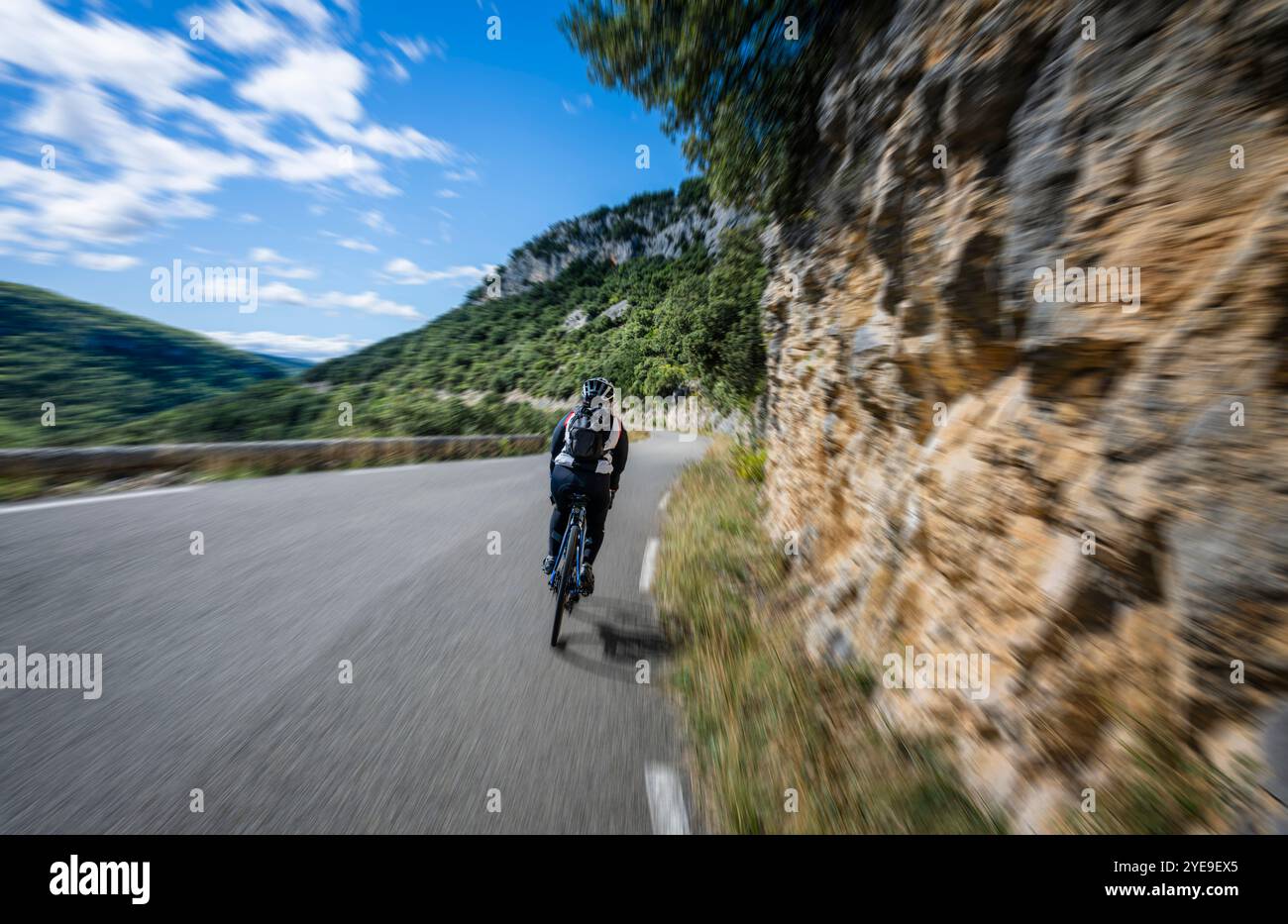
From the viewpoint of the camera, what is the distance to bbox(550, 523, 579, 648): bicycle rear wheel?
11.9ft

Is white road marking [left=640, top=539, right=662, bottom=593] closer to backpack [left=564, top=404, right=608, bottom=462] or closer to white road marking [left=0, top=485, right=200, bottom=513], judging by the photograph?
backpack [left=564, top=404, right=608, bottom=462]

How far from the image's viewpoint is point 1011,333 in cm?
248

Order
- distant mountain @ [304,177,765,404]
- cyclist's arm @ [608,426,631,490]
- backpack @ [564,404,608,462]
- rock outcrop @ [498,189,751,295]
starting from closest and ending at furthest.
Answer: backpack @ [564,404,608,462], cyclist's arm @ [608,426,631,490], distant mountain @ [304,177,765,404], rock outcrop @ [498,189,751,295]

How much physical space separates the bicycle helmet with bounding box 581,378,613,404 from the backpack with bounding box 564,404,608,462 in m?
0.09

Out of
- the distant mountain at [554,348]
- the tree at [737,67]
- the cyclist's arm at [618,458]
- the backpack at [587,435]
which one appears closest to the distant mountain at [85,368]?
the distant mountain at [554,348]

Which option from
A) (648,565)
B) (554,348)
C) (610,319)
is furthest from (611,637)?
(610,319)

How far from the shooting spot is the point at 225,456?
28.0 ft

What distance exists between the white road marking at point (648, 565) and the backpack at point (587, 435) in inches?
63.0

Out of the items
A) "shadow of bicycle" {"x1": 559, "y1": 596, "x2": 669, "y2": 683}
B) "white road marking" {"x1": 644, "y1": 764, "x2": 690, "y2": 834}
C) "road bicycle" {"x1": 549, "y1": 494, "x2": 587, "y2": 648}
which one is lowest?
"white road marking" {"x1": 644, "y1": 764, "x2": 690, "y2": 834}
